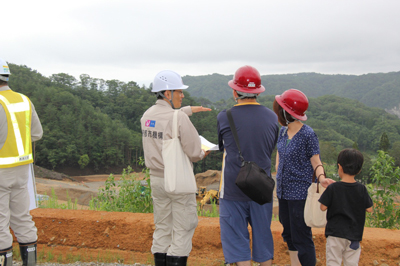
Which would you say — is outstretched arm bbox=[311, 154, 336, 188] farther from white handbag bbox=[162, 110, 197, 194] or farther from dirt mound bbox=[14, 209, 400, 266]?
dirt mound bbox=[14, 209, 400, 266]

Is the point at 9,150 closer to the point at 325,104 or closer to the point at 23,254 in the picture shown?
the point at 23,254

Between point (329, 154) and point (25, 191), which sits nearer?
point (25, 191)

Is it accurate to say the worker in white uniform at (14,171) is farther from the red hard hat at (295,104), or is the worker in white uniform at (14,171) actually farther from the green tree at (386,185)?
the green tree at (386,185)

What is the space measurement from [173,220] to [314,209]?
1186mm

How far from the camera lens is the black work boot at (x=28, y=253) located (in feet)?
10.7

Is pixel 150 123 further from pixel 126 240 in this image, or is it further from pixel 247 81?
pixel 126 240

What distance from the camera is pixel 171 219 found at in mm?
3020

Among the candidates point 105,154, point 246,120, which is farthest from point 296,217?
point 105,154

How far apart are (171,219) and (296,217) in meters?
1.09

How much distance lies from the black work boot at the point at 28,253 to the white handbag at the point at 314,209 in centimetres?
261

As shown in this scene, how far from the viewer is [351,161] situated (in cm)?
271

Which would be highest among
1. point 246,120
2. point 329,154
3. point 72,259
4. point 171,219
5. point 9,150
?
point 246,120

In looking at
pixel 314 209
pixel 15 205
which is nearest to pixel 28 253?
pixel 15 205

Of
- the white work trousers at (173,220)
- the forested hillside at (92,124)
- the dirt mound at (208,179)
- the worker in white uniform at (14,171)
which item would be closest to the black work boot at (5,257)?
the worker in white uniform at (14,171)
